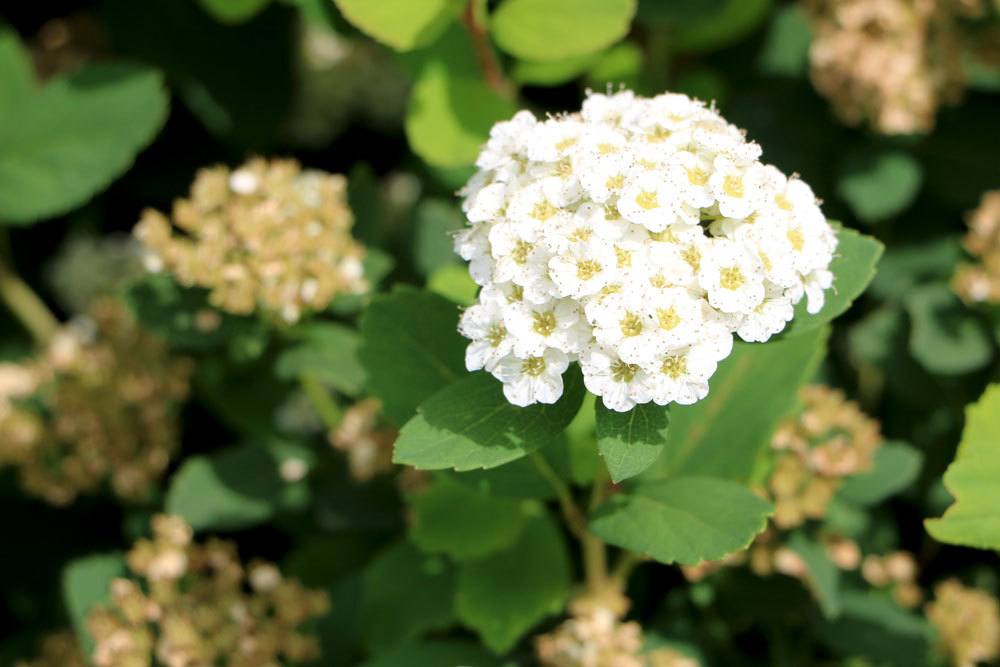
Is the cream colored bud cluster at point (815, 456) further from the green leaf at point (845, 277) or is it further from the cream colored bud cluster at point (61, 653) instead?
the cream colored bud cluster at point (61, 653)

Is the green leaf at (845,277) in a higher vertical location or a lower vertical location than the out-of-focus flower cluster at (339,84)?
higher

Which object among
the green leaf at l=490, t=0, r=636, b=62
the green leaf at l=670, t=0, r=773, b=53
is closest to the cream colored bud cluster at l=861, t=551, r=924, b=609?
the green leaf at l=490, t=0, r=636, b=62

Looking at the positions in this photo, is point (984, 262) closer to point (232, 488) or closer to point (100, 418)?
point (232, 488)

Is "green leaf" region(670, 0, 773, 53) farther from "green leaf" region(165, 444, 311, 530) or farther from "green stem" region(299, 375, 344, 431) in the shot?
"green leaf" region(165, 444, 311, 530)

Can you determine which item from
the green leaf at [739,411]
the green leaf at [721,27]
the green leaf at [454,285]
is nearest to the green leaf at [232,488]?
the green leaf at [454,285]

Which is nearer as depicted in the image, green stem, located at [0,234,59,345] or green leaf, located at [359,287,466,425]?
green leaf, located at [359,287,466,425]

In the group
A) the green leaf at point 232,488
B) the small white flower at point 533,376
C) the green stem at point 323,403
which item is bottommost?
the green leaf at point 232,488

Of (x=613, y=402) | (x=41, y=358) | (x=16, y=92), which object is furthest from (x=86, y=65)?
(x=613, y=402)
